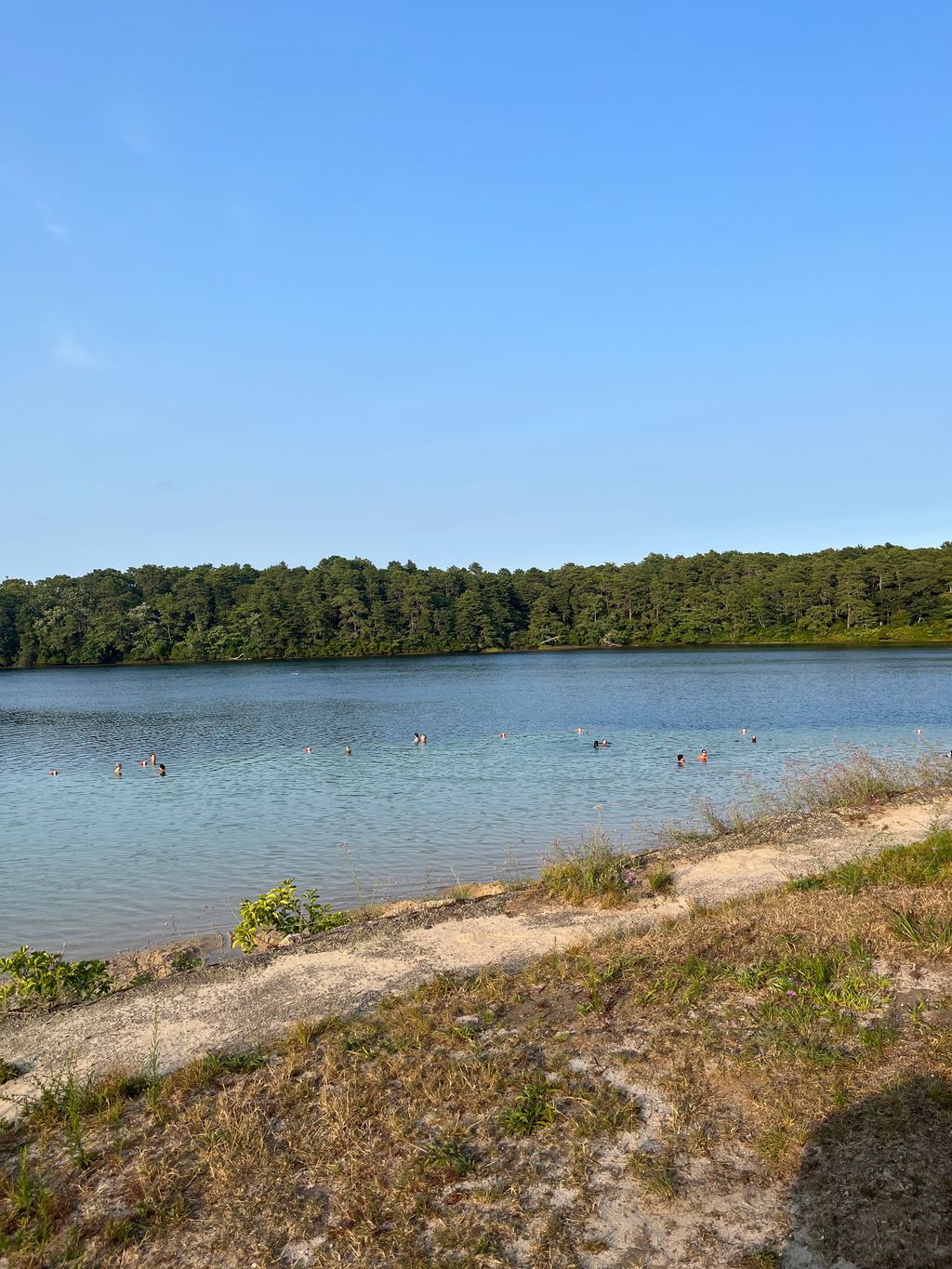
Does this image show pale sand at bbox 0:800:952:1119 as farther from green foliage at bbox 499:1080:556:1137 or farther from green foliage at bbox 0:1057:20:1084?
green foliage at bbox 499:1080:556:1137

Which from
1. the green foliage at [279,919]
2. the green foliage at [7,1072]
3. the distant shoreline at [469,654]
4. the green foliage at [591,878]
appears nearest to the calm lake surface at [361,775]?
the green foliage at [279,919]

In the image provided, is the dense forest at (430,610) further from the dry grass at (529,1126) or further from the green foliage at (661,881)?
the dry grass at (529,1126)

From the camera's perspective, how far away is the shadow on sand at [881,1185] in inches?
177

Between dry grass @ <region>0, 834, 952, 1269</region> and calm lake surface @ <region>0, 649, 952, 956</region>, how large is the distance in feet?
28.6

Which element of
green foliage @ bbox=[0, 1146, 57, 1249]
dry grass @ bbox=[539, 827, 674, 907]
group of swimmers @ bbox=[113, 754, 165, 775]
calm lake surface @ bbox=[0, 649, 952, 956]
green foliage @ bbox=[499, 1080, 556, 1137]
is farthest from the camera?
group of swimmers @ bbox=[113, 754, 165, 775]

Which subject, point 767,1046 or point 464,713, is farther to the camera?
point 464,713

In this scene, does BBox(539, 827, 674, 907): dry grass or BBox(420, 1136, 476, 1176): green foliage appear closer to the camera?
BBox(420, 1136, 476, 1176): green foliage

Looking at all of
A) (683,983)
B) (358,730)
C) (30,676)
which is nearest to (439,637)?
(30,676)

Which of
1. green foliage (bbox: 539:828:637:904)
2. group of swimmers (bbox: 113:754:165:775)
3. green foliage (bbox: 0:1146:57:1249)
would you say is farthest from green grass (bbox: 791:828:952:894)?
group of swimmers (bbox: 113:754:165:775)

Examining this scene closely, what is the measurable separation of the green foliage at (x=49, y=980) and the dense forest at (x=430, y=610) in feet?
401

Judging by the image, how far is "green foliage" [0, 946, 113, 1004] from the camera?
10.1 meters

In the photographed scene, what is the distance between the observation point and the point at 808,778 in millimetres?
23844

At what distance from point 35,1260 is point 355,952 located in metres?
5.36

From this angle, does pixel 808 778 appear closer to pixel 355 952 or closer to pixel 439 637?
pixel 355 952
